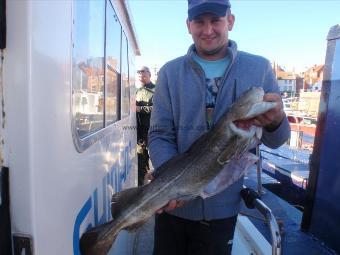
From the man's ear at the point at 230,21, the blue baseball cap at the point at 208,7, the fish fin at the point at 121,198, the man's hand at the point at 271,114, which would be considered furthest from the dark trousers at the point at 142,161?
the man's hand at the point at 271,114

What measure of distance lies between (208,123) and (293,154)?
6.36 m

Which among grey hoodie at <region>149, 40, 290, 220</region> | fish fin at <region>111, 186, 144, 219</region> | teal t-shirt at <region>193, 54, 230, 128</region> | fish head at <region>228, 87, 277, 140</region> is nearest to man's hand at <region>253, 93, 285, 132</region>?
fish head at <region>228, 87, 277, 140</region>

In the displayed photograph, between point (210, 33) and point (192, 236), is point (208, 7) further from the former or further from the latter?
point (192, 236)

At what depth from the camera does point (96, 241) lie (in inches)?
67.7

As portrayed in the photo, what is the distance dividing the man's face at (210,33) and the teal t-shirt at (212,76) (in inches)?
2.0

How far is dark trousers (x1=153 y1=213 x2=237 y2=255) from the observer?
7.68 ft

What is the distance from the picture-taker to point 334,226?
3.78 m

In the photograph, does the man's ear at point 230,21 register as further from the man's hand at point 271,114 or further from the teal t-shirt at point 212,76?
the man's hand at point 271,114

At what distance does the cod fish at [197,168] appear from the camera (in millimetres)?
1831

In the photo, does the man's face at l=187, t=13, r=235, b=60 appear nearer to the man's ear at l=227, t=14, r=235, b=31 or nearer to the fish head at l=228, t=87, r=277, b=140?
the man's ear at l=227, t=14, r=235, b=31

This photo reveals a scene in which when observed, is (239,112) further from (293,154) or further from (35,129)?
(293,154)

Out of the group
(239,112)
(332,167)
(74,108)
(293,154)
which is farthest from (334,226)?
(293,154)

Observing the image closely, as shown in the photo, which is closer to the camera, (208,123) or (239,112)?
(239,112)

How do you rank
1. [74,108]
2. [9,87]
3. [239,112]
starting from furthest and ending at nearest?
[239,112], [74,108], [9,87]
